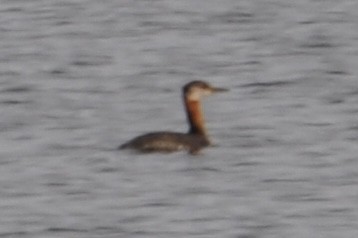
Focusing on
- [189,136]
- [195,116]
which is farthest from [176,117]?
[189,136]

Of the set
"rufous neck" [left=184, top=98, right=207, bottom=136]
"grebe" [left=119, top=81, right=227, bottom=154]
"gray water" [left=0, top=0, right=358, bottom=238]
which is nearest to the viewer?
"gray water" [left=0, top=0, right=358, bottom=238]

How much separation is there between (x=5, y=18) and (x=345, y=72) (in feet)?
16.1

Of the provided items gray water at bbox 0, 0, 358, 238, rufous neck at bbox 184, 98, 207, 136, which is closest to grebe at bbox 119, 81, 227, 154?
rufous neck at bbox 184, 98, 207, 136

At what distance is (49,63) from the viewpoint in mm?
28062

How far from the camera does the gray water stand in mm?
21391

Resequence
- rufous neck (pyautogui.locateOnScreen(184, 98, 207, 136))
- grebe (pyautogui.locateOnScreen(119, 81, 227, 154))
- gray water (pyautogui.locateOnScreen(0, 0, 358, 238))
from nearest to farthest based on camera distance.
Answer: gray water (pyautogui.locateOnScreen(0, 0, 358, 238)) < grebe (pyautogui.locateOnScreen(119, 81, 227, 154)) < rufous neck (pyautogui.locateOnScreen(184, 98, 207, 136))

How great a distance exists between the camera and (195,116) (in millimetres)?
24578

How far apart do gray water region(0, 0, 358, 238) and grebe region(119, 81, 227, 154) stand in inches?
4.5

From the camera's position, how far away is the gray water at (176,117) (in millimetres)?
21391

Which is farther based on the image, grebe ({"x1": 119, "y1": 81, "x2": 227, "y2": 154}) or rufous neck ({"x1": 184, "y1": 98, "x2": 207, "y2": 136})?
rufous neck ({"x1": 184, "y1": 98, "x2": 207, "y2": 136})

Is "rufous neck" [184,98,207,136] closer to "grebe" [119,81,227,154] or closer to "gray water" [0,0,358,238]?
"grebe" [119,81,227,154]

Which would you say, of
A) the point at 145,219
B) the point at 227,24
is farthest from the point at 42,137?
the point at 227,24

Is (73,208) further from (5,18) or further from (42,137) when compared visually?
(5,18)

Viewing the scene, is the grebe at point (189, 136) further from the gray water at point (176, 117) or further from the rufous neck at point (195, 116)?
the gray water at point (176, 117)
